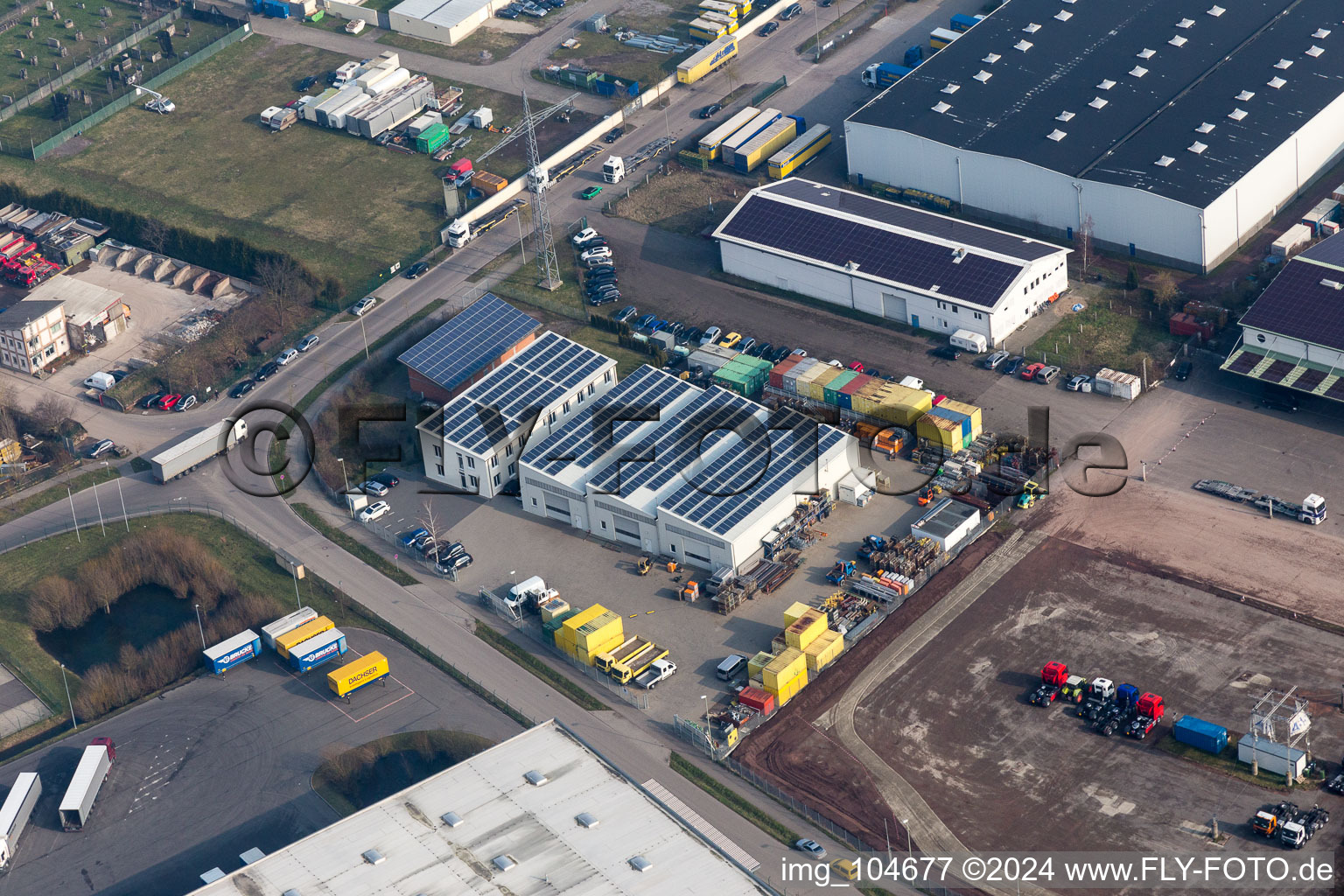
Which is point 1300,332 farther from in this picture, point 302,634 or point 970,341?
point 302,634

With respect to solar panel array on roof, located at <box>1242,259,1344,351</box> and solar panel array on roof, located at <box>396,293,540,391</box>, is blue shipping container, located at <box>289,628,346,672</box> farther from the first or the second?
solar panel array on roof, located at <box>1242,259,1344,351</box>

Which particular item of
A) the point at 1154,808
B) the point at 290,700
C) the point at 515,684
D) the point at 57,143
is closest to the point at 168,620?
the point at 290,700

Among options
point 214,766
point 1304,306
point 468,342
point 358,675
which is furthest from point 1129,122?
point 214,766

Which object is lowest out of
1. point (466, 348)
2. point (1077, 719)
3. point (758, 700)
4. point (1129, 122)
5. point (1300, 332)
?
point (1077, 719)

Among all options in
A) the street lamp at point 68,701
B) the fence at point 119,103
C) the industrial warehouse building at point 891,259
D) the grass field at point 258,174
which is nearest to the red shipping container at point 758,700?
the street lamp at point 68,701

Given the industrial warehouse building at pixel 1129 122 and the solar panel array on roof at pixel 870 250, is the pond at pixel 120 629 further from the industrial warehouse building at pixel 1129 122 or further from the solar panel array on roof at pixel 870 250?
the industrial warehouse building at pixel 1129 122

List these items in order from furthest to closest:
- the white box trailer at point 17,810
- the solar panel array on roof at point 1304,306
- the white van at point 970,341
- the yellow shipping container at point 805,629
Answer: the white van at point 970,341 < the solar panel array on roof at point 1304,306 < the yellow shipping container at point 805,629 < the white box trailer at point 17,810

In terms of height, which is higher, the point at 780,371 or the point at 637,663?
the point at 780,371

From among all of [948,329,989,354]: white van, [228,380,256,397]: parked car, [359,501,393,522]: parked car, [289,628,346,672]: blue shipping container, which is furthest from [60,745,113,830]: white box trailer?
[948,329,989,354]: white van
